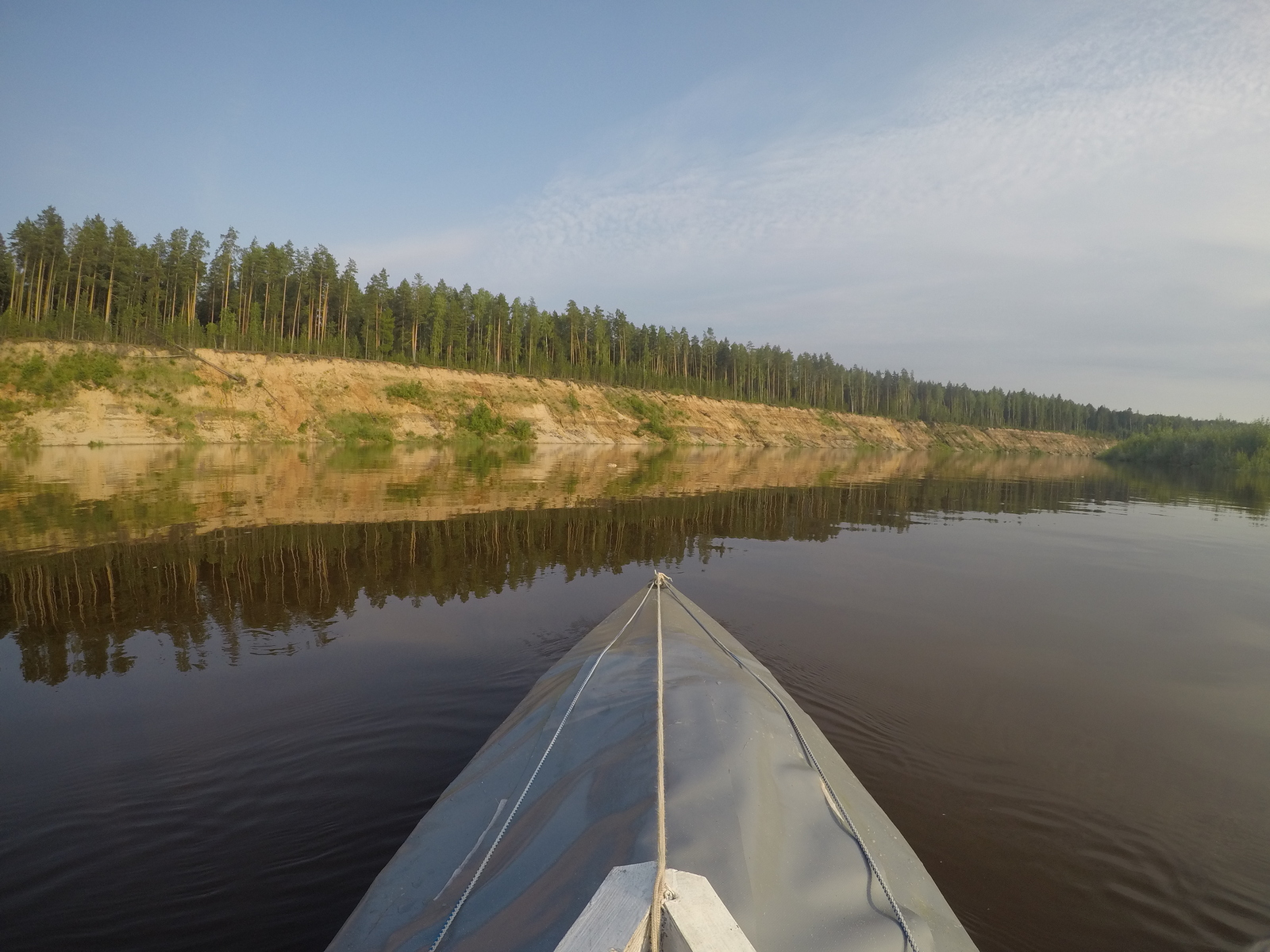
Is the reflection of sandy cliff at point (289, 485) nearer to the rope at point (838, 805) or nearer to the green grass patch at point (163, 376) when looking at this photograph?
the green grass patch at point (163, 376)

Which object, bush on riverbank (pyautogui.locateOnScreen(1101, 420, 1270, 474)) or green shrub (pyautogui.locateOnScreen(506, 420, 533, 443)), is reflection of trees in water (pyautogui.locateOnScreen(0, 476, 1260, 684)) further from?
bush on riverbank (pyautogui.locateOnScreen(1101, 420, 1270, 474))

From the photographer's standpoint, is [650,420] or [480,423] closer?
[480,423]

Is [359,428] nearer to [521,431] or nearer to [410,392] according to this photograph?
[410,392]

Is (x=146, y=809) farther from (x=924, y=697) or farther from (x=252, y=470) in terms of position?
(x=252, y=470)

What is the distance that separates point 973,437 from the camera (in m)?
128

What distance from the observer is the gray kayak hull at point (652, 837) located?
6.86ft

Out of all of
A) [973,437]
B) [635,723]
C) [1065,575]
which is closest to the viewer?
[635,723]

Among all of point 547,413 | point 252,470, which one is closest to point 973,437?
point 547,413

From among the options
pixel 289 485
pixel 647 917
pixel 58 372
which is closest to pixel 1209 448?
pixel 289 485

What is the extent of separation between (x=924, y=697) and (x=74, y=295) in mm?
78763

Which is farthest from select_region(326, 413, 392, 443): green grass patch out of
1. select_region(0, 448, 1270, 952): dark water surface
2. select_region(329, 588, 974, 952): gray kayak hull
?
select_region(329, 588, 974, 952): gray kayak hull

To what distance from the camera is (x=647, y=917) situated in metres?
1.74

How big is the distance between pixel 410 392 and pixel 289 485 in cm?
4032

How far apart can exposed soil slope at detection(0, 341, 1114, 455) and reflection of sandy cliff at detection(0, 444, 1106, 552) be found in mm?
4502
